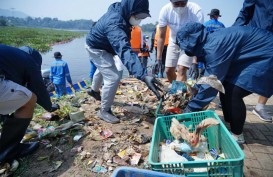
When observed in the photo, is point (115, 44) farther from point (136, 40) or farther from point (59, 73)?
point (136, 40)

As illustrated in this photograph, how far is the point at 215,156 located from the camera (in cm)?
206

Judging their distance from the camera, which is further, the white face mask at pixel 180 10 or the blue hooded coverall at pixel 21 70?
the white face mask at pixel 180 10

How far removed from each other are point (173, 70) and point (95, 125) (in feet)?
6.96

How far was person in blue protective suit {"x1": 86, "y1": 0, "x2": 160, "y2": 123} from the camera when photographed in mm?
2523

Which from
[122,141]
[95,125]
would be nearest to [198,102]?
[122,141]

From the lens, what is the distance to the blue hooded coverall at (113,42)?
2551 millimetres

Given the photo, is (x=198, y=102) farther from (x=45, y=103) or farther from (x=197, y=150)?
(x=45, y=103)

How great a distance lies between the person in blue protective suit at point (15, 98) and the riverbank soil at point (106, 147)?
0.20 meters

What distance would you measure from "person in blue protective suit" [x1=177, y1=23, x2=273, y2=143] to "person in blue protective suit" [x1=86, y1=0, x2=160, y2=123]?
61cm

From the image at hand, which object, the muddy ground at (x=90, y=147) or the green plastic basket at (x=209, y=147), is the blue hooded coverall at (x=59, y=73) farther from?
the green plastic basket at (x=209, y=147)

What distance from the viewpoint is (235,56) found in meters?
2.56

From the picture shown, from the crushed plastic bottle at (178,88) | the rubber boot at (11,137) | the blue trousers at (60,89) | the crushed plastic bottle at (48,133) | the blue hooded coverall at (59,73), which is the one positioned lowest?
the blue trousers at (60,89)

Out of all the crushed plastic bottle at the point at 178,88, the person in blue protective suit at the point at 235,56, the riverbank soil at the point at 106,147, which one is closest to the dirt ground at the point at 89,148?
the riverbank soil at the point at 106,147

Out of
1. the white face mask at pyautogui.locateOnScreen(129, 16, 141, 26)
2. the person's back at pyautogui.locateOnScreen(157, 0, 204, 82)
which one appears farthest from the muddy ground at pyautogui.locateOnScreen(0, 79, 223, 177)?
the white face mask at pyautogui.locateOnScreen(129, 16, 141, 26)
